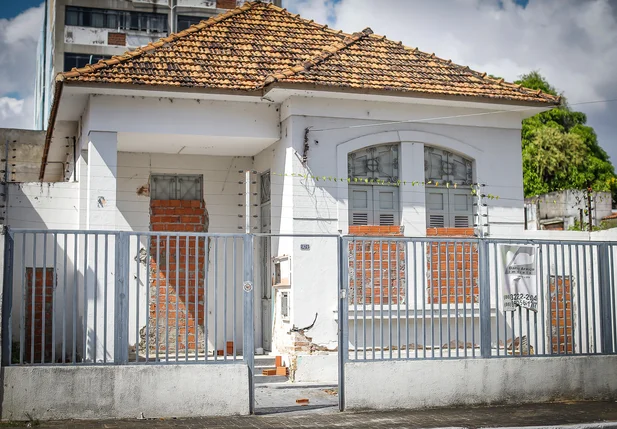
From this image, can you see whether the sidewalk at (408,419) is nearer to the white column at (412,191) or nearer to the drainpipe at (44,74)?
the white column at (412,191)

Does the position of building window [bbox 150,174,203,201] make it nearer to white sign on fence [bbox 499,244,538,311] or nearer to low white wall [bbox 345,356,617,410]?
low white wall [bbox 345,356,617,410]

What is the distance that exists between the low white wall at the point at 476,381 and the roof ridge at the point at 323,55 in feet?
17.8

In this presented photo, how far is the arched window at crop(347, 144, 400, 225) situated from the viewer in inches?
577

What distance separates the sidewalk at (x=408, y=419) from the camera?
9617 mm

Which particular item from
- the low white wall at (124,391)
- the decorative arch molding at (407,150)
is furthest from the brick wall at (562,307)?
the low white wall at (124,391)

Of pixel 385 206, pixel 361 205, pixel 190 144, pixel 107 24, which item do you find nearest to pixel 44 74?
pixel 107 24

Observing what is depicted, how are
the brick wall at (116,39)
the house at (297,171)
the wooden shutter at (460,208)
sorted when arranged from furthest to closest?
1. the brick wall at (116,39)
2. the wooden shutter at (460,208)
3. the house at (297,171)

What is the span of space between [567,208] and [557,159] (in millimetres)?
14572

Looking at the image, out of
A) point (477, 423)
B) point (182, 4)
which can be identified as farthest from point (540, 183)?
point (477, 423)

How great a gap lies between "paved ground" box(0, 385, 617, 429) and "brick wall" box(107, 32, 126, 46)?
28314 millimetres

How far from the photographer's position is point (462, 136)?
601 inches

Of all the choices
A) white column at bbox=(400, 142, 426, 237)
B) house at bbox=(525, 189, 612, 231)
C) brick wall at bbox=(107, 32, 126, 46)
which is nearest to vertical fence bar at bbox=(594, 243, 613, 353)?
white column at bbox=(400, 142, 426, 237)

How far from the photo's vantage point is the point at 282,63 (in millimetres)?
15055

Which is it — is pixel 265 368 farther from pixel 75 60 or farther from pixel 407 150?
pixel 75 60
